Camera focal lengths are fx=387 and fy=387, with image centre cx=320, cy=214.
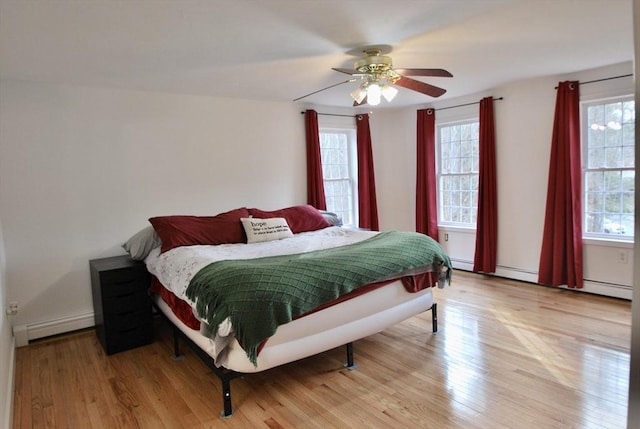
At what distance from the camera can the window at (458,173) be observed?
16.7 ft

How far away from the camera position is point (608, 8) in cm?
235

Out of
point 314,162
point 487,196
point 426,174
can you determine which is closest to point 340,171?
point 314,162

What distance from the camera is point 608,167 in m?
3.91

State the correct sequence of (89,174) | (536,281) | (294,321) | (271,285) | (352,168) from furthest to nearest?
1. (352,168)
2. (536,281)
3. (89,174)
4. (294,321)
5. (271,285)

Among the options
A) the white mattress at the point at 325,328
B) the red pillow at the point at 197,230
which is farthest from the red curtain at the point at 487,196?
the red pillow at the point at 197,230

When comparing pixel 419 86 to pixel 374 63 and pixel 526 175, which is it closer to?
pixel 374 63

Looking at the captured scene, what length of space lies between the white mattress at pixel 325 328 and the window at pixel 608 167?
2.33m

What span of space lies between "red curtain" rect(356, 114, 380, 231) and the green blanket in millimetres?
2541

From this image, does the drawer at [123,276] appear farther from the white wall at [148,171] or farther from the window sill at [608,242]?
the window sill at [608,242]

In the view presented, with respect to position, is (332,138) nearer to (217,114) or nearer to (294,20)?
(217,114)

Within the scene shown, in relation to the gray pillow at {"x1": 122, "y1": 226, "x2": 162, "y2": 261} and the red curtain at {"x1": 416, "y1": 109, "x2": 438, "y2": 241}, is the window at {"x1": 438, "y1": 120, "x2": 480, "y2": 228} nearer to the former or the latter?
the red curtain at {"x1": 416, "y1": 109, "x2": 438, "y2": 241}

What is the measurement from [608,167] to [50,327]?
218 inches

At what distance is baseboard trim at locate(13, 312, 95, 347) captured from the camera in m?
3.31

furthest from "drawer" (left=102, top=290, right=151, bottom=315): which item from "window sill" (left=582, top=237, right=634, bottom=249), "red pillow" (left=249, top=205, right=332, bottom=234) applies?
"window sill" (left=582, top=237, right=634, bottom=249)
